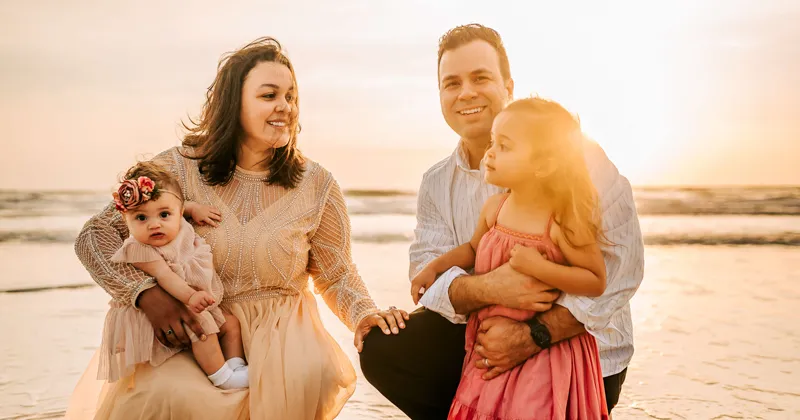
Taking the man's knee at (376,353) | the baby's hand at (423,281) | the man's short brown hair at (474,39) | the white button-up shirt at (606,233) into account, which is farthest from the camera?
the man's short brown hair at (474,39)

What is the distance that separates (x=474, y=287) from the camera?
99.6 inches

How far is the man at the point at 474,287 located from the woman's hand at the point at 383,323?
3 centimetres

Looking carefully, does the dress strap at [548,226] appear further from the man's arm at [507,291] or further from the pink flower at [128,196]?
the pink flower at [128,196]

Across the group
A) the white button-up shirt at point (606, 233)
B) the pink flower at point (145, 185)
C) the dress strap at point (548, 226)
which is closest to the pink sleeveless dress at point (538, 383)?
the dress strap at point (548, 226)

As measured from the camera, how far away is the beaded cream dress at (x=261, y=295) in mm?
2549

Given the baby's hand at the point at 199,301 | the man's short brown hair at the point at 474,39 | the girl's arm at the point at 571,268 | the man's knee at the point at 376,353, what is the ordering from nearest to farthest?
the girl's arm at the point at 571,268 → the baby's hand at the point at 199,301 → the man's knee at the point at 376,353 → the man's short brown hair at the point at 474,39

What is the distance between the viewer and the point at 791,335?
5312 millimetres

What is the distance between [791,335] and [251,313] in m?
4.34

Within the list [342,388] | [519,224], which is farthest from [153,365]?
[519,224]

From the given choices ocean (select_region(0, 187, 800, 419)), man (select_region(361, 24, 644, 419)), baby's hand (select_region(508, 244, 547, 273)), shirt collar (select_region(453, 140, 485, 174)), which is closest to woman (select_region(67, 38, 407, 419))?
man (select_region(361, 24, 644, 419))

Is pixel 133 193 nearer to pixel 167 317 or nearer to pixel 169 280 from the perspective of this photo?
pixel 169 280

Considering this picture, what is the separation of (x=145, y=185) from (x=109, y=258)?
36cm

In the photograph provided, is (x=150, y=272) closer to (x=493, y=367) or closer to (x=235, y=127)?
(x=235, y=127)

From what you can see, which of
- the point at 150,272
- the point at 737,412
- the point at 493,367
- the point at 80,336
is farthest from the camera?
the point at 80,336
